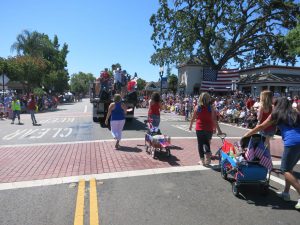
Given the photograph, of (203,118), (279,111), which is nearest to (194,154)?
(203,118)

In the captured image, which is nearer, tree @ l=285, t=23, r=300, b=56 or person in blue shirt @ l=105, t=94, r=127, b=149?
person in blue shirt @ l=105, t=94, r=127, b=149

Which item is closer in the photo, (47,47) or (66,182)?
(66,182)

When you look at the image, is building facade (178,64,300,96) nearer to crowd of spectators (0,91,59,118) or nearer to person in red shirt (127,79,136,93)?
person in red shirt (127,79,136,93)

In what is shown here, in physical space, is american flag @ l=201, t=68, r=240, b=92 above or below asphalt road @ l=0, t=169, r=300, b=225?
above

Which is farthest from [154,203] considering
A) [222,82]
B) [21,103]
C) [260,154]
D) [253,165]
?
[21,103]

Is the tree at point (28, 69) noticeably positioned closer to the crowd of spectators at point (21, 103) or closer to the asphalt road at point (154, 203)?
the crowd of spectators at point (21, 103)

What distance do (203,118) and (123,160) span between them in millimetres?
2212

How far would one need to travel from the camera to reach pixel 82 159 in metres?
7.94

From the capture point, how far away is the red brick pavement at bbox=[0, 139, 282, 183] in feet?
22.3

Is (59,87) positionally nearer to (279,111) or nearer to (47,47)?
(47,47)

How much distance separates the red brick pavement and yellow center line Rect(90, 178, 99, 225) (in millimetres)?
885

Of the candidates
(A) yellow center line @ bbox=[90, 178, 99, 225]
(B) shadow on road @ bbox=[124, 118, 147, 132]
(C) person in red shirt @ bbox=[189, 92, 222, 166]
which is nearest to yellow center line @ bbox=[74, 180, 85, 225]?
(A) yellow center line @ bbox=[90, 178, 99, 225]

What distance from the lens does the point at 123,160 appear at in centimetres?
781

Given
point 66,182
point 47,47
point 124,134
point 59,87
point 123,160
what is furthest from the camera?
Result: point 59,87
